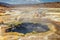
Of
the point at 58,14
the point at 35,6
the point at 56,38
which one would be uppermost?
the point at 35,6

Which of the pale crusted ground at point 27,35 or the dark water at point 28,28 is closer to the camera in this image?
the pale crusted ground at point 27,35

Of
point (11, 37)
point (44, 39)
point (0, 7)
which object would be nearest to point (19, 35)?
point (11, 37)

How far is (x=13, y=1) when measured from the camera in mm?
2264

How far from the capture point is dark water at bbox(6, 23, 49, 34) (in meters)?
2.03

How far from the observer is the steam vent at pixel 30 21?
194 centimetres

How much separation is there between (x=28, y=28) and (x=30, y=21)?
131 millimetres

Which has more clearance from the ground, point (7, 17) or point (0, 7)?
point (0, 7)

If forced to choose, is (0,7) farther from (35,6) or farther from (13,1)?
(35,6)

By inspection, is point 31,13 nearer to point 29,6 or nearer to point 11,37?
point 29,6

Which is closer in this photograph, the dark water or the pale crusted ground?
the pale crusted ground

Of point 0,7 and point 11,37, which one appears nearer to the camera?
point 11,37

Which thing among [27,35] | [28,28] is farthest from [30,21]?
[27,35]

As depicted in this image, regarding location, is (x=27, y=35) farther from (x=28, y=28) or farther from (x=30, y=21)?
(x=30, y=21)

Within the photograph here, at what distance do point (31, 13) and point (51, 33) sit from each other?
1.57 feet
